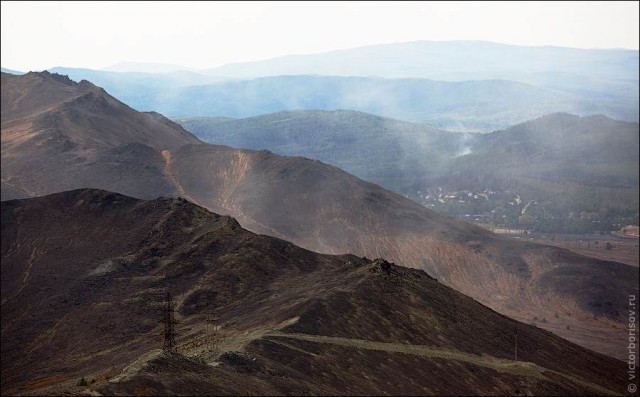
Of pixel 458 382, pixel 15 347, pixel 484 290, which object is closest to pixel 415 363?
pixel 458 382

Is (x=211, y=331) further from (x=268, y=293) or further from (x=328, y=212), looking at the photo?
(x=328, y=212)

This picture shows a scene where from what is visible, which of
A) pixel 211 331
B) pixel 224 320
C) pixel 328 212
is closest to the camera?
pixel 211 331

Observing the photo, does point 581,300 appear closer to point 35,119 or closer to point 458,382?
point 458,382

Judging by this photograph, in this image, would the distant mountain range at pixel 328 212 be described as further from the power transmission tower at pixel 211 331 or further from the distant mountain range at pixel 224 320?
the power transmission tower at pixel 211 331

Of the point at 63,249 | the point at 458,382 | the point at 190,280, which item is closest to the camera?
the point at 458,382

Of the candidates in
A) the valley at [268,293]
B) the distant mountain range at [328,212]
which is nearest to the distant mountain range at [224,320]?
the valley at [268,293]

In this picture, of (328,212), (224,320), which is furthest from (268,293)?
(328,212)

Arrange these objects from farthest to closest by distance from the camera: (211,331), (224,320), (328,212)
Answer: (328,212) → (224,320) → (211,331)
